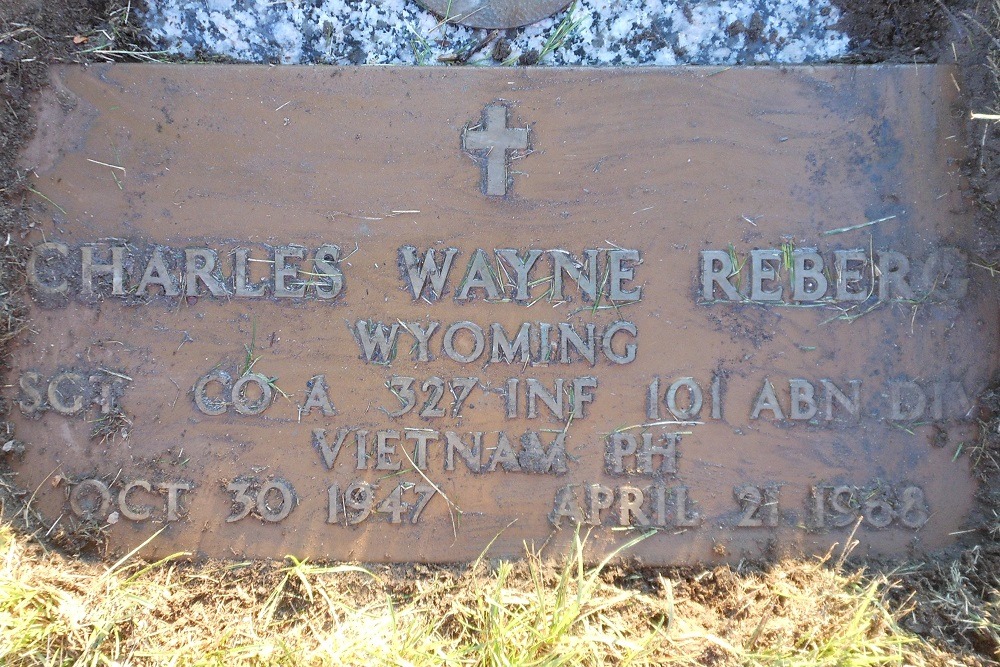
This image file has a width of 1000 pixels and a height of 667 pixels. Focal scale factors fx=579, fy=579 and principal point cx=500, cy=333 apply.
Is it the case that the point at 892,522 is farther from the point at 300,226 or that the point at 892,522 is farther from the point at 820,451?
the point at 300,226

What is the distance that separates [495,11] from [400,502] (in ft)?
6.37

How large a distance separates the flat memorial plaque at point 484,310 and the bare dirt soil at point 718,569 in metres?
0.08

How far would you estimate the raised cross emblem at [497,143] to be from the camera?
2.14 metres

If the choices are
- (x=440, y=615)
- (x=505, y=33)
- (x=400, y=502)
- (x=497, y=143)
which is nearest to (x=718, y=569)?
(x=440, y=615)

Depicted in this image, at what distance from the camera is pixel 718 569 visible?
2.12 meters

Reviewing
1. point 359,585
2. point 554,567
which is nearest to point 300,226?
point 359,585

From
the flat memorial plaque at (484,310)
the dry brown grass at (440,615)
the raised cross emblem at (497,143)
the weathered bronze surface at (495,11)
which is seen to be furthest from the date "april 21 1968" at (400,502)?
the weathered bronze surface at (495,11)

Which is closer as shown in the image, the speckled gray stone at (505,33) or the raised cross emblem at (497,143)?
the raised cross emblem at (497,143)

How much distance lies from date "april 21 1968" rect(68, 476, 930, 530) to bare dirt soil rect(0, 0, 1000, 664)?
181mm

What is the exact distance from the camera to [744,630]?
203 centimetres

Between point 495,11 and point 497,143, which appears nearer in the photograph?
point 497,143

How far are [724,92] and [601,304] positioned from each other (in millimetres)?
912

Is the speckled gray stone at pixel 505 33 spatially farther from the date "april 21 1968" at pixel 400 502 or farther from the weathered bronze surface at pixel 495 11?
the date "april 21 1968" at pixel 400 502

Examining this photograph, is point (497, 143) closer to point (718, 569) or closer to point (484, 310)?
point (484, 310)
